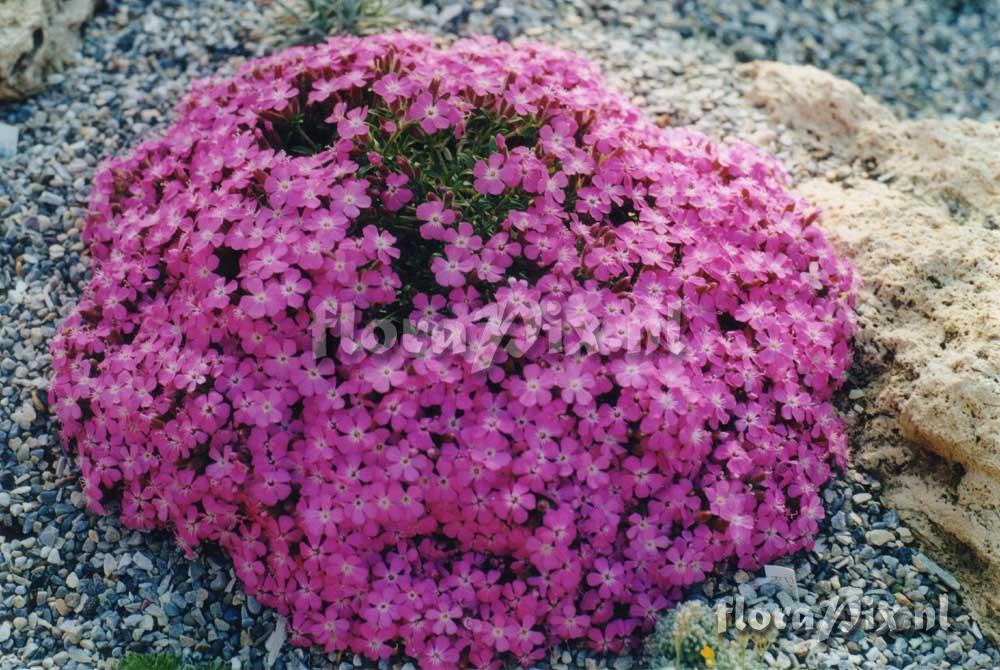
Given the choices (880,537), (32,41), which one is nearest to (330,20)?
(32,41)

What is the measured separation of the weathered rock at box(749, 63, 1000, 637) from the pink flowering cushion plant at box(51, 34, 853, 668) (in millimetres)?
271

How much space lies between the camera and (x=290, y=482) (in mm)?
4137

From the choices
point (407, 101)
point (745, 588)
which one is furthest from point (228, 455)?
point (745, 588)

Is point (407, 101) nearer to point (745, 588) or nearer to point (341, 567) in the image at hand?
point (341, 567)

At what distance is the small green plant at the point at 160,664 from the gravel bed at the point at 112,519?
0.19ft

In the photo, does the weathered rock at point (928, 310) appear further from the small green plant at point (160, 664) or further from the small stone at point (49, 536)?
the small stone at point (49, 536)

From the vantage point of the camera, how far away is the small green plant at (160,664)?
4152 mm

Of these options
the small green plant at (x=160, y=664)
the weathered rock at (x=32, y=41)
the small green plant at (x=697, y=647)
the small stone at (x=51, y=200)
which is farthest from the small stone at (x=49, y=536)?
the weathered rock at (x=32, y=41)

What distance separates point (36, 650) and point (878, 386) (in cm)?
360

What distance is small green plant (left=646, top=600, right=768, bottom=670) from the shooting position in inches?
156

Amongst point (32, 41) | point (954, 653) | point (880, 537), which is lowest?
point (954, 653)

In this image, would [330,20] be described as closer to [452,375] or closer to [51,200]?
[51,200]

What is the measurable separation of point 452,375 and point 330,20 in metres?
3.17

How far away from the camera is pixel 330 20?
641cm
